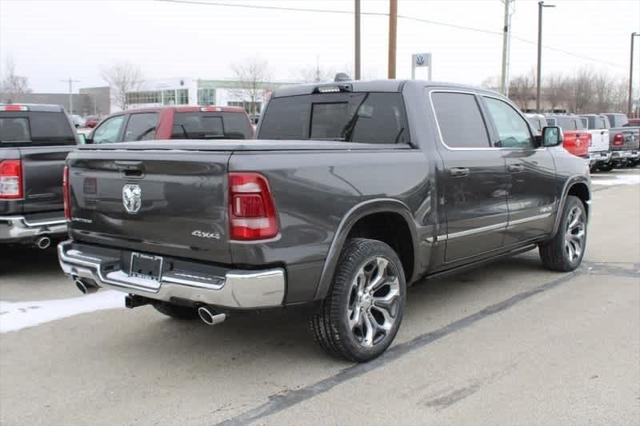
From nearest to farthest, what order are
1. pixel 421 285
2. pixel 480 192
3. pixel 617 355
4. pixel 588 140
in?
pixel 617 355 < pixel 480 192 < pixel 421 285 < pixel 588 140

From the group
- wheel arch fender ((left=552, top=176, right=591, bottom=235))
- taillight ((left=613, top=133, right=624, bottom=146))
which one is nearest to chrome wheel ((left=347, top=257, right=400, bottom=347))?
wheel arch fender ((left=552, top=176, right=591, bottom=235))

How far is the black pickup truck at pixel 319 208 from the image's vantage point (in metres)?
3.69

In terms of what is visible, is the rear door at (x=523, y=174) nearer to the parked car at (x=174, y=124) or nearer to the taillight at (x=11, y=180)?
the taillight at (x=11, y=180)

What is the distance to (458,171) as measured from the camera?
5.11 metres

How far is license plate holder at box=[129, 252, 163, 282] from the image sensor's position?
13.0 feet

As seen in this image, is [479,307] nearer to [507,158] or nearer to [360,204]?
[507,158]

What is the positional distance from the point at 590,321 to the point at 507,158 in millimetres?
1519

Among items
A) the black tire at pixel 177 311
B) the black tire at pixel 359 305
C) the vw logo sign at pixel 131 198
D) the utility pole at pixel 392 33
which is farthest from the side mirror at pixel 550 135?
the utility pole at pixel 392 33

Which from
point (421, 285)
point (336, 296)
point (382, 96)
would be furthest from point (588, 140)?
point (336, 296)

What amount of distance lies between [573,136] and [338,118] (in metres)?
15.4

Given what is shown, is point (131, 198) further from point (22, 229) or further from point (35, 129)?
point (35, 129)

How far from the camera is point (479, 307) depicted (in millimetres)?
5688

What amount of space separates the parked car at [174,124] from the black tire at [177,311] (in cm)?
428

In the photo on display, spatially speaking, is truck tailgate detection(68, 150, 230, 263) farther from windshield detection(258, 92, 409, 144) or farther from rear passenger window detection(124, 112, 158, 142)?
rear passenger window detection(124, 112, 158, 142)
